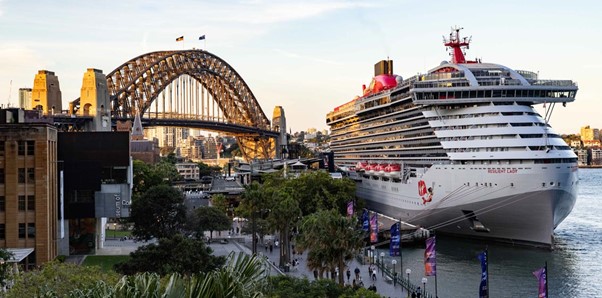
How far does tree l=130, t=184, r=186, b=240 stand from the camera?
62.9 m

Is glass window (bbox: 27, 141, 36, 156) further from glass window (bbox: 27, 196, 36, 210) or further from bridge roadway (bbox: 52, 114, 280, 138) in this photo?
bridge roadway (bbox: 52, 114, 280, 138)

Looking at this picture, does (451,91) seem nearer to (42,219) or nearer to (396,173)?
(396,173)

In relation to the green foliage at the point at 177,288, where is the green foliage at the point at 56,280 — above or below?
below

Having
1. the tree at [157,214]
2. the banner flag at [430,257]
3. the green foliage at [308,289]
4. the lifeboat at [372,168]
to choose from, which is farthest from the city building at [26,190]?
the lifeboat at [372,168]

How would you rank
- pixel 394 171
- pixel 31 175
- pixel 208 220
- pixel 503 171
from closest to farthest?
pixel 31 175 < pixel 503 171 < pixel 208 220 < pixel 394 171

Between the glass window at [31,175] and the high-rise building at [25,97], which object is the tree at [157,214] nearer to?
the glass window at [31,175]

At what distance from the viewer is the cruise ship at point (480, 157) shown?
60.8 metres

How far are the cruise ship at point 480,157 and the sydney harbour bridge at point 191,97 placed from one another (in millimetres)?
49306

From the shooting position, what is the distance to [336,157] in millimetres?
118125

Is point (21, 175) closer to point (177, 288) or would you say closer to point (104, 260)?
point (104, 260)

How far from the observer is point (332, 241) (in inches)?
1597

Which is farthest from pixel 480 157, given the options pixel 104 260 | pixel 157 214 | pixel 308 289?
pixel 308 289

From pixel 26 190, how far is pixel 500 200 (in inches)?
1521

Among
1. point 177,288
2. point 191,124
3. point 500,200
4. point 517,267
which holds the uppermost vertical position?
point 191,124
